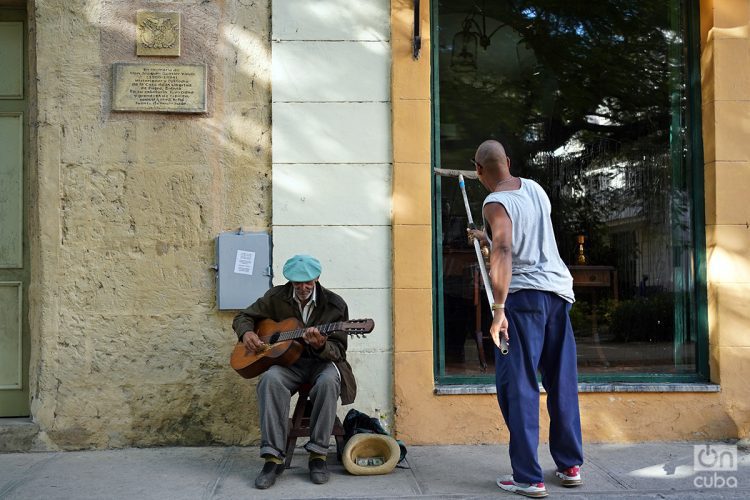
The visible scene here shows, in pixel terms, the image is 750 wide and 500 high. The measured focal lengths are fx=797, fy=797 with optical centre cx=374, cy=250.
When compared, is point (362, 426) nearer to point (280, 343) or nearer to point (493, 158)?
point (280, 343)

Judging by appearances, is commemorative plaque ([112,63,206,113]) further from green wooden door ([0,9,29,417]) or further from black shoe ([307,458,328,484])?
black shoe ([307,458,328,484])

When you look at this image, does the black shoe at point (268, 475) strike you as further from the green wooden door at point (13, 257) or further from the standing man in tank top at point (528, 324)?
the green wooden door at point (13, 257)

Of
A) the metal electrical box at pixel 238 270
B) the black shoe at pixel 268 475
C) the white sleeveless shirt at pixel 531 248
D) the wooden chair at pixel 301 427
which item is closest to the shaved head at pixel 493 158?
the white sleeveless shirt at pixel 531 248

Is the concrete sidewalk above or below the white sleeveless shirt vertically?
below

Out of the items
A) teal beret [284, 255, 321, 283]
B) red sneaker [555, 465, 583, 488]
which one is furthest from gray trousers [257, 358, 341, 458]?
red sneaker [555, 465, 583, 488]

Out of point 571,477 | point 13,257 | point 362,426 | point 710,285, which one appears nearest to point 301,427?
point 362,426

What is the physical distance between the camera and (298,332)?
4586 mm

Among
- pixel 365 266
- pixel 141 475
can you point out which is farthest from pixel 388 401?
pixel 141 475

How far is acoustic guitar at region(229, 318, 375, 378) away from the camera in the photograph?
4551 mm

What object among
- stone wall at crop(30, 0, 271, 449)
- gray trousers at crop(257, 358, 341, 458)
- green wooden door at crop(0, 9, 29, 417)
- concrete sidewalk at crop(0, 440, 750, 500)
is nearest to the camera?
concrete sidewalk at crop(0, 440, 750, 500)

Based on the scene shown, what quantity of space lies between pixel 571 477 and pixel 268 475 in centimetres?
168

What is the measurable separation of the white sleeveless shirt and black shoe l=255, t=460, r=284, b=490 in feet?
5.43

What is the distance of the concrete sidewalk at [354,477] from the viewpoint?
14.2 ft

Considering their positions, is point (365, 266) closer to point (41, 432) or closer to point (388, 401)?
point (388, 401)
